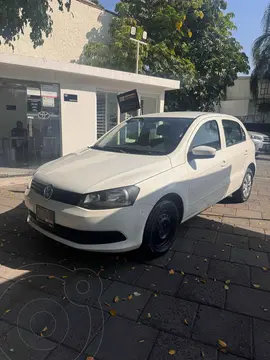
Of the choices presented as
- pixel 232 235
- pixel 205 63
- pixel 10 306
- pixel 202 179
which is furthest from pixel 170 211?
pixel 205 63

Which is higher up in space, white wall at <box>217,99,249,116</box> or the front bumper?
white wall at <box>217,99,249,116</box>

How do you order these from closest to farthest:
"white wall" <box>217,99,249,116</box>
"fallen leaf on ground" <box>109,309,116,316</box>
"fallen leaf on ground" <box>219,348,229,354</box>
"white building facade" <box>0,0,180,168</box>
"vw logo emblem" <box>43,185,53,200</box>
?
1. "fallen leaf on ground" <box>219,348,229,354</box>
2. "fallen leaf on ground" <box>109,309,116,316</box>
3. "vw logo emblem" <box>43,185,53,200</box>
4. "white building facade" <box>0,0,180,168</box>
5. "white wall" <box>217,99,249,116</box>

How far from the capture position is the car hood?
3.06 m

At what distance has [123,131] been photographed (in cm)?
459

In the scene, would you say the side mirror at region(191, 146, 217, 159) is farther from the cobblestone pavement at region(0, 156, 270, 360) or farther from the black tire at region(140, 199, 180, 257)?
the cobblestone pavement at region(0, 156, 270, 360)

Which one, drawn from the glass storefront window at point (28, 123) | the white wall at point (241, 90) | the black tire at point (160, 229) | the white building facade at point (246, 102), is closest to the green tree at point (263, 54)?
the white building facade at point (246, 102)

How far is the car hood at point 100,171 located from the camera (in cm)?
306

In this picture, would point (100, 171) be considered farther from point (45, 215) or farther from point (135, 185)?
point (45, 215)

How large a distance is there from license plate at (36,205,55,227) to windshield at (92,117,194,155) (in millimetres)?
1307

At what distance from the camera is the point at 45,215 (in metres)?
3.23

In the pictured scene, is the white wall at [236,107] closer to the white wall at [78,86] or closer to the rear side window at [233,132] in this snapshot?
the white wall at [78,86]

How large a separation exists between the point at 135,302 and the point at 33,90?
6608mm

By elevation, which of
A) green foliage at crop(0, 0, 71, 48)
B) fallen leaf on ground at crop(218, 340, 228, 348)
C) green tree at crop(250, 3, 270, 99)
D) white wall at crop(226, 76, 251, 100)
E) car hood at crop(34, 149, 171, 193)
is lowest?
fallen leaf on ground at crop(218, 340, 228, 348)

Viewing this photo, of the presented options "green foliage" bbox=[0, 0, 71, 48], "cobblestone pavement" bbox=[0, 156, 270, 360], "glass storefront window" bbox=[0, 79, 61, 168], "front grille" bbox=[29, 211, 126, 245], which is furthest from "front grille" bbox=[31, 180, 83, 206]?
"glass storefront window" bbox=[0, 79, 61, 168]
